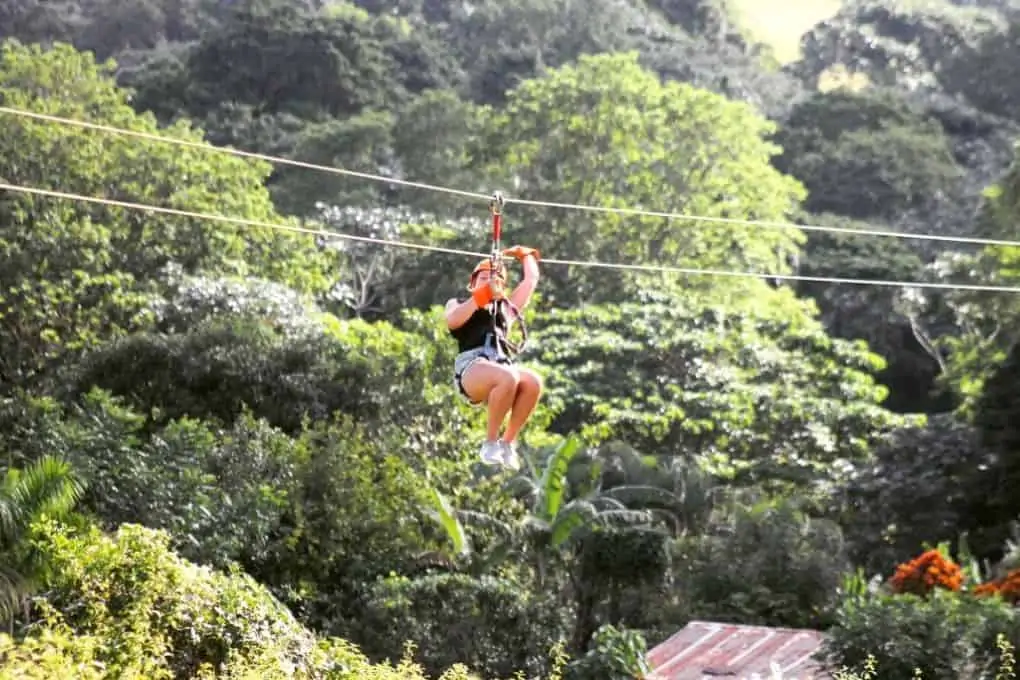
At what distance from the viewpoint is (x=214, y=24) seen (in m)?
41.6

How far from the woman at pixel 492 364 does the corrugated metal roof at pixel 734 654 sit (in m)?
4.23

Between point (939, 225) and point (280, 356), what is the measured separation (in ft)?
58.9

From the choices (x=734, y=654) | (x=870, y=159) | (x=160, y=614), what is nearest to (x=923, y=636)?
(x=734, y=654)

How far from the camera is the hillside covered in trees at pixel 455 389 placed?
10406mm

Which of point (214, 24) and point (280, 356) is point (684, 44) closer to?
point (214, 24)

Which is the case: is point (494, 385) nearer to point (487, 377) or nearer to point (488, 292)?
point (487, 377)

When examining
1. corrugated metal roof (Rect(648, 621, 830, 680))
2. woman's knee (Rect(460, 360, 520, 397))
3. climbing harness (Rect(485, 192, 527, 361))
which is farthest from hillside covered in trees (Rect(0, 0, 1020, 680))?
woman's knee (Rect(460, 360, 520, 397))

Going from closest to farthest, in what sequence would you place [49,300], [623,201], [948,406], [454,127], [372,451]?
[372,451], [49,300], [623,201], [948,406], [454,127]

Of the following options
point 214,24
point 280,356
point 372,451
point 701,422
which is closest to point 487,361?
point 372,451

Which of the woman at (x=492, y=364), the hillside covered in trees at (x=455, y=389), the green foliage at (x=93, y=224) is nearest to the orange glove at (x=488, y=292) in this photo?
the woman at (x=492, y=364)

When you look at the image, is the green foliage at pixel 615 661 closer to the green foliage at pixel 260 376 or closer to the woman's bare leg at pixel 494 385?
the green foliage at pixel 260 376

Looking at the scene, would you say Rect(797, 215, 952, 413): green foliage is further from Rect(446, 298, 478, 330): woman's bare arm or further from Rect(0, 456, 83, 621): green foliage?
Rect(446, 298, 478, 330): woman's bare arm

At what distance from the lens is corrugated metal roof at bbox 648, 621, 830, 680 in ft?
36.7

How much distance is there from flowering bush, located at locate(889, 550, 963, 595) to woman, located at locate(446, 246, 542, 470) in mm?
6950
